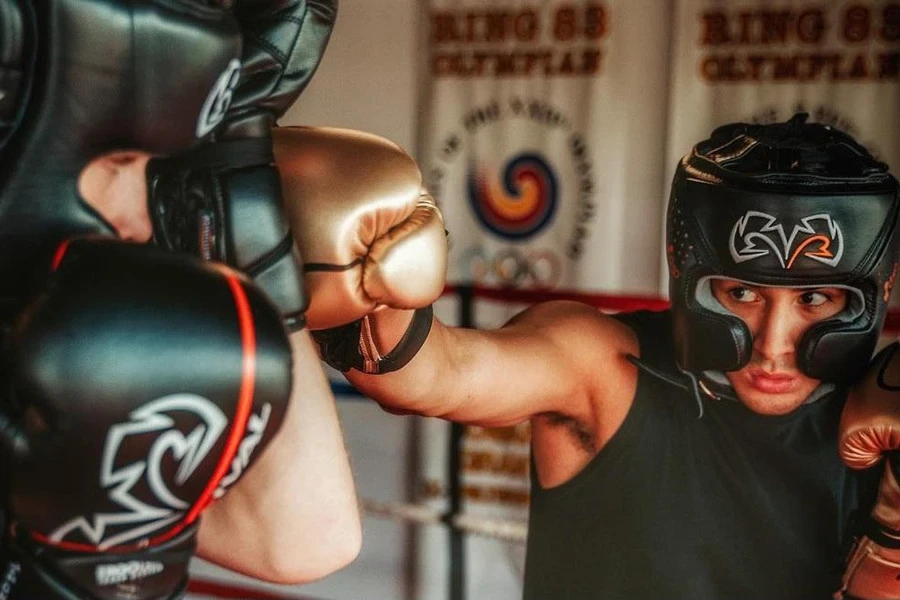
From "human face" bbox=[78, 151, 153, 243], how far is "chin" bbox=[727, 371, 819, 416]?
0.77m

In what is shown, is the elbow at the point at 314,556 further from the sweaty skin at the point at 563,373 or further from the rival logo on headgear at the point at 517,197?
the rival logo on headgear at the point at 517,197

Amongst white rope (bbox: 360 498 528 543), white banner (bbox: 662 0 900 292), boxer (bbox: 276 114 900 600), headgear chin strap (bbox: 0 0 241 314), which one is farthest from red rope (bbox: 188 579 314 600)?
headgear chin strap (bbox: 0 0 241 314)

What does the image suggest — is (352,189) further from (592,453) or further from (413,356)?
(592,453)

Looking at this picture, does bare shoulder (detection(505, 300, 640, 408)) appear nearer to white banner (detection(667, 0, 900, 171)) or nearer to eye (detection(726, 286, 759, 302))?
eye (detection(726, 286, 759, 302))

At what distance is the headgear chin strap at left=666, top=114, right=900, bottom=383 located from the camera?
113 cm

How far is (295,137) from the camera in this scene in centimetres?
86

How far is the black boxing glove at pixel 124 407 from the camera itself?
23.2 inches

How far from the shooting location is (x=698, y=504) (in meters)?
1.29

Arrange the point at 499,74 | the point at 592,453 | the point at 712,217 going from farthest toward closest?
the point at 499,74
the point at 592,453
the point at 712,217

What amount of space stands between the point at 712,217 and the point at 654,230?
1238 mm

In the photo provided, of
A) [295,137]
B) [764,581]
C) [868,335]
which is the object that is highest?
[295,137]

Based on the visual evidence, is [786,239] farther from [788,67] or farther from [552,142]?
[552,142]

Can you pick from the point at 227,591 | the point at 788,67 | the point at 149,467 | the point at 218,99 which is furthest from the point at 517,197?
the point at 149,467

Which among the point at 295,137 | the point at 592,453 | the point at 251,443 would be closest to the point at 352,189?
the point at 295,137
